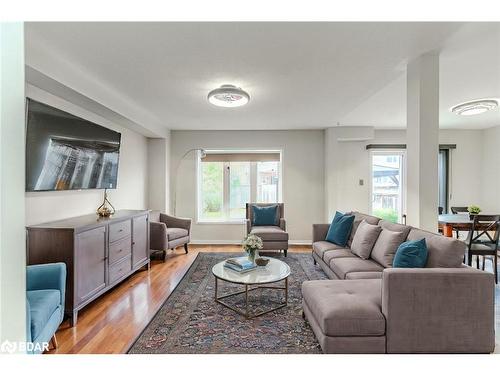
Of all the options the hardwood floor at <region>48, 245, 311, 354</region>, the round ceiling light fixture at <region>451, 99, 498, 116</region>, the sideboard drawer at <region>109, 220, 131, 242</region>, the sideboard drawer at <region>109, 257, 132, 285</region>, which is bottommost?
the hardwood floor at <region>48, 245, 311, 354</region>

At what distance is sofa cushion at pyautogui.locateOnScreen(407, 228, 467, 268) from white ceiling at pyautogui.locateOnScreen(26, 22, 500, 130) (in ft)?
5.01

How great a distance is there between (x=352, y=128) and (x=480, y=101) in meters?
2.00

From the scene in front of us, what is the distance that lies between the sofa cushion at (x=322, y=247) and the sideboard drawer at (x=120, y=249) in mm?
2464

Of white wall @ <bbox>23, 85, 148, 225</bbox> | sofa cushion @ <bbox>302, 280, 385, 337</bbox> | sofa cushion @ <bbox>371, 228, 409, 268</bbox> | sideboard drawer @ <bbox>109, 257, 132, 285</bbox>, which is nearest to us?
sofa cushion @ <bbox>302, 280, 385, 337</bbox>

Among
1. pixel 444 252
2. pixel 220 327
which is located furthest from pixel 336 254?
pixel 220 327

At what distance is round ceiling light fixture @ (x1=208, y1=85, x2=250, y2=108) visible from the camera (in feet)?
9.30

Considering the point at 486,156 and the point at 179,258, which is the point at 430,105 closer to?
the point at 179,258

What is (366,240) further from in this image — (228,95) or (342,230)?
(228,95)

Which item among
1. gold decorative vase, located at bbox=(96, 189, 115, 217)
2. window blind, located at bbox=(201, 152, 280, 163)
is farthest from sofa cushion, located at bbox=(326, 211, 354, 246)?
gold decorative vase, located at bbox=(96, 189, 115, 217)

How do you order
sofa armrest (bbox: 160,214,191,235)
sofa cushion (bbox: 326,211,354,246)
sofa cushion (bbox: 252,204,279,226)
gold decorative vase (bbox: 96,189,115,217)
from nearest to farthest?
gold decorative vase (bbox: 96,189,115,217), sofa cushion (bbox: 326,211,354,246), sofa armrest (bbox: 160,214,191,235), sofa cushion (bbox: 252,204,279,226)

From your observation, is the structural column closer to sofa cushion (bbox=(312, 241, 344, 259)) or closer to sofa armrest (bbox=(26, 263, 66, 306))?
sofa cushion (bbox=(312, 241, 344, 259))
